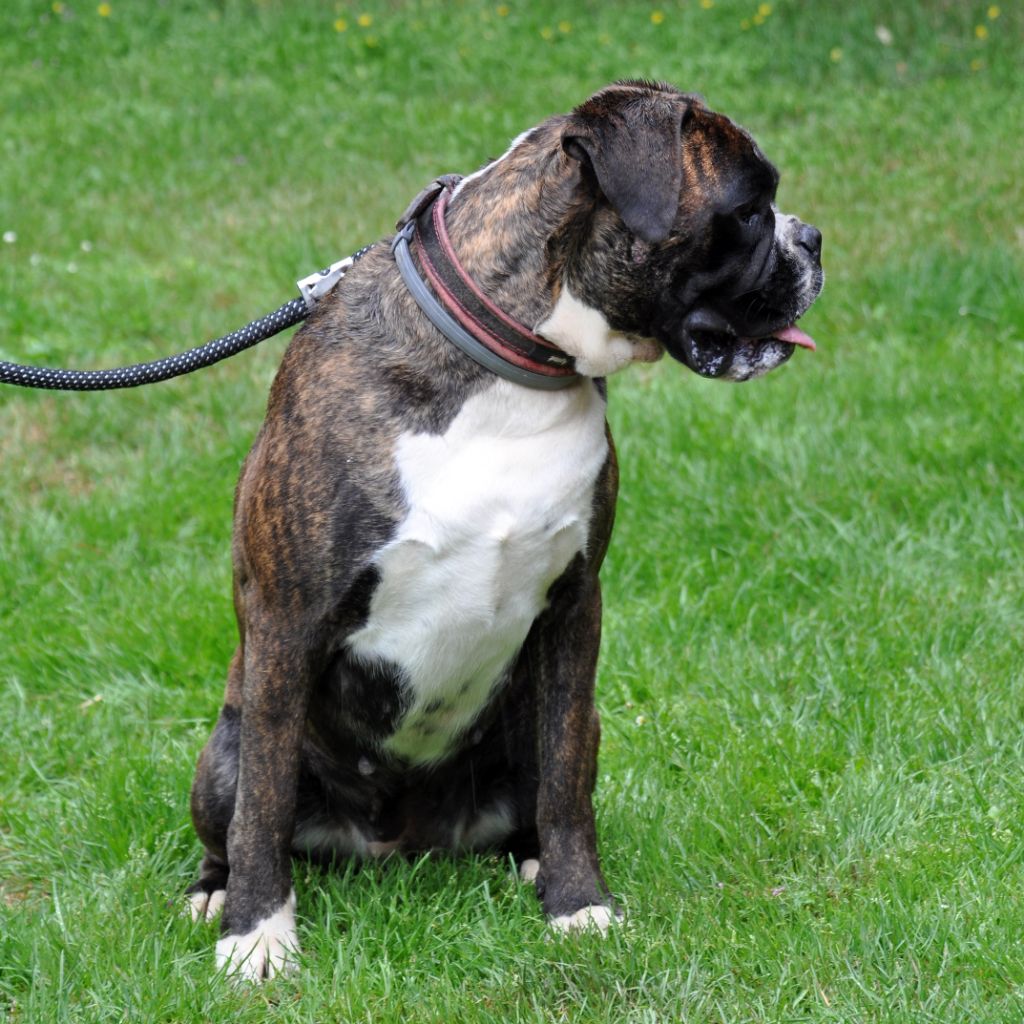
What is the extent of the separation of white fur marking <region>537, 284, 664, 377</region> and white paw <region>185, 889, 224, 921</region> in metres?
1.27

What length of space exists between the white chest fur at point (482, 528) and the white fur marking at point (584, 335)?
0.24 ft

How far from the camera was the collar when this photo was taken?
2695 millimetres

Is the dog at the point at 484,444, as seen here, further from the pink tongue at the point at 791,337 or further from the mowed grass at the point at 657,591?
the mowed grass at the point at 657,591

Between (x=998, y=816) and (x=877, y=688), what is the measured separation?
24.2 inches

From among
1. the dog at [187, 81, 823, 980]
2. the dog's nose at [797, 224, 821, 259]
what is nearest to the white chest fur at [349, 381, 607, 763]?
the dog at [187, 81, 823, 980]

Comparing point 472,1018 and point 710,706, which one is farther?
point 710,706

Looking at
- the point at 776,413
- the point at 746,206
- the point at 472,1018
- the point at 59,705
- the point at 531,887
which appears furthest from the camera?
the point at 776,413

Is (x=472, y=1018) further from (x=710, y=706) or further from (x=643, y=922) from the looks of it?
(x=710, y=706)

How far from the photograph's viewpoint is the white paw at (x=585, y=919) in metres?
2.86

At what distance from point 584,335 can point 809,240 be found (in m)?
0.52

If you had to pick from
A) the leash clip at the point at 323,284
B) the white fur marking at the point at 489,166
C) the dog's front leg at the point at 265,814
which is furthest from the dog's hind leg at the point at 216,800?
the white fur marking at the point at 489,166

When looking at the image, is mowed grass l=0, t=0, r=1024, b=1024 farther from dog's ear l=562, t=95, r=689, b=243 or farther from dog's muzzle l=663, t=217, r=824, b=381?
dog's ear l=562, t=95, r=689, b=243

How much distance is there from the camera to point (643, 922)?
2869 mm

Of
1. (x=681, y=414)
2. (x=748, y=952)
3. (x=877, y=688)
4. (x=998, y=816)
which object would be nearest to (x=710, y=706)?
(x=877, y=688)
